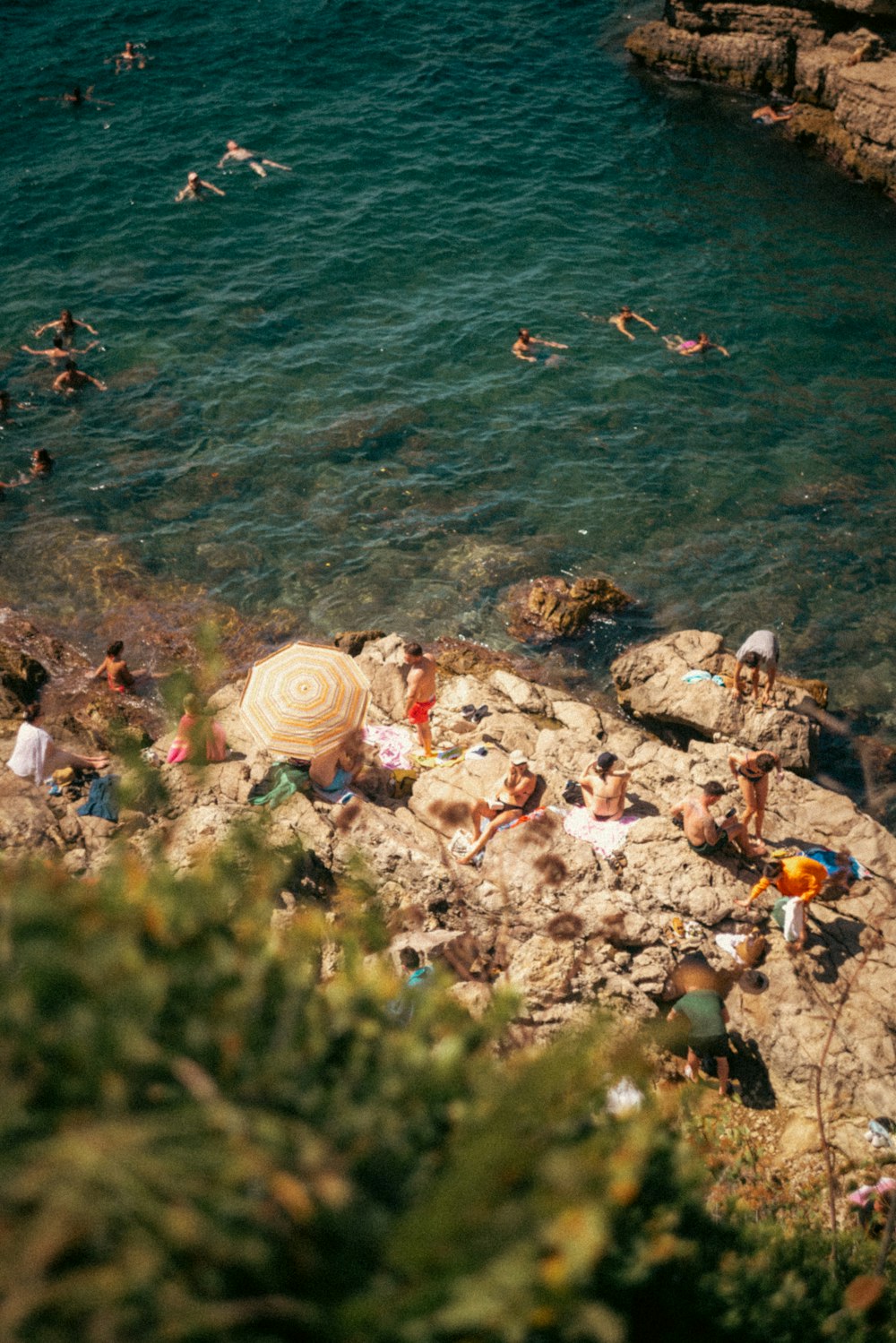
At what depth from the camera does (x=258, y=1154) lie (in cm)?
354

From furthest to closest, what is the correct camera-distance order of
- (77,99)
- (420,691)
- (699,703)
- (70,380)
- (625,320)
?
1. (77,99)
2. (625,320)
3. (70,380)
4. (699,703)
5. (420,691)

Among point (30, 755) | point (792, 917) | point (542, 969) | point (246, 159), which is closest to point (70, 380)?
point (246, 159)

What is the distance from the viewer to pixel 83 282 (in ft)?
86.3

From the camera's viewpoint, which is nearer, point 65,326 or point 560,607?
point 560,607

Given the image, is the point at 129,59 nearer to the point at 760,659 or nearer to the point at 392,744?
the point at 392,744

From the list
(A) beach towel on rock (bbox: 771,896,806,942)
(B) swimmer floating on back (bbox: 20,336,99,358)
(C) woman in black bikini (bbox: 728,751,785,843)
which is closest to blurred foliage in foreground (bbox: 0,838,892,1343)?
(A) beach towel on rock (bbox: 771,896,806,942)

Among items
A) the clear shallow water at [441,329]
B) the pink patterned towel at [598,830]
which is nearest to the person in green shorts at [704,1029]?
the pink patterned towel at [598,830]

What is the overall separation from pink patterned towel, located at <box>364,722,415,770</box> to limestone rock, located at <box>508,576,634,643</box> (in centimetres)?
418

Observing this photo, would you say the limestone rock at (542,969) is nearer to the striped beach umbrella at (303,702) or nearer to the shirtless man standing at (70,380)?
the striped beach umbrella at (303,702)

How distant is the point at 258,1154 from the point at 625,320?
80.3 ft

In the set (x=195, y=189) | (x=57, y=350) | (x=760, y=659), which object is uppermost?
(x=195, y=189)

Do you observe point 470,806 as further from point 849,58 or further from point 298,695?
point 849,58

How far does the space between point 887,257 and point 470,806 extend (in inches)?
874

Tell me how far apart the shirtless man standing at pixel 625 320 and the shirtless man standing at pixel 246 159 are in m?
12.2
